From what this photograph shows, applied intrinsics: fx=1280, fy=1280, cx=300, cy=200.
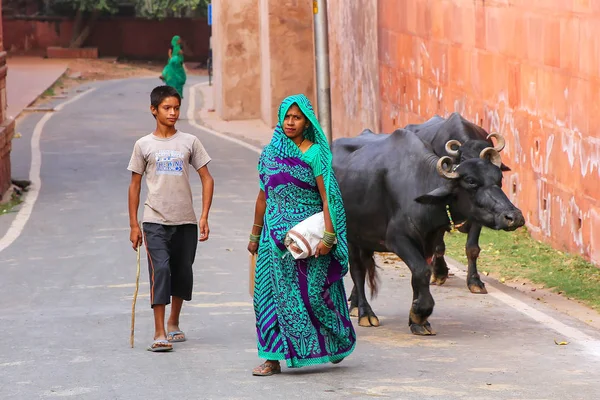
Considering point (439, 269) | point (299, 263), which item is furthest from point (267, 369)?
point (439, 269)

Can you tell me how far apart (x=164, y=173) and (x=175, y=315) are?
1058 millimetres

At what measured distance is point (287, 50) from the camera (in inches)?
1208

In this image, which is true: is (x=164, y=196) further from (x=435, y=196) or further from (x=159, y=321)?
(x=435, y=196)

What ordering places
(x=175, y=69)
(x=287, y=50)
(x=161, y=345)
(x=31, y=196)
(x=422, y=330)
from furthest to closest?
(x=175, y=69)
(x=287, y=50)
(x=31, y=196)
(x=422, y=330)
(x=161, y=345)

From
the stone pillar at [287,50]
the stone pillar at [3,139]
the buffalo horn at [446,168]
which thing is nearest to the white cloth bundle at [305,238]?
the buffalo horn at [446,168]

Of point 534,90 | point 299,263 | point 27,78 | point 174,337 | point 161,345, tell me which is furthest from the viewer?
point 27,78

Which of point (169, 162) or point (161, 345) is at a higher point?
point (169, 162)

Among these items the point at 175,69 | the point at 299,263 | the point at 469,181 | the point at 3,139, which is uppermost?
the point at 469,181

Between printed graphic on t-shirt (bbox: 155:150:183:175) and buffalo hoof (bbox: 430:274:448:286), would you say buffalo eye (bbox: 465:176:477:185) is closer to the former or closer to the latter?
printed graphic on t-shirt (bbox: 155:150:183:175)

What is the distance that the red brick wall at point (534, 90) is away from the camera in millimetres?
12859

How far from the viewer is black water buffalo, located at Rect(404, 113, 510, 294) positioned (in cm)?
944

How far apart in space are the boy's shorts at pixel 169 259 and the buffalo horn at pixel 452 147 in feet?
6.37

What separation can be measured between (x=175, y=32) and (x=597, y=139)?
49.5 meters

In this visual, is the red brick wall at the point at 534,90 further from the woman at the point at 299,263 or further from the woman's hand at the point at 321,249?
the woman's hand at the point at 321,249
